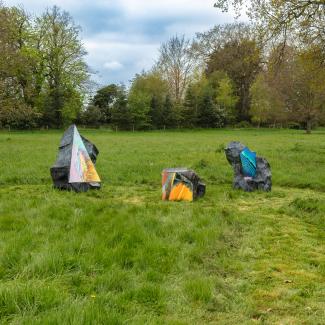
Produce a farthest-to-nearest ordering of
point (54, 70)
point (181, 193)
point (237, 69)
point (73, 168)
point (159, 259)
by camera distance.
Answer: point (237, 69) → point (54, 70) → point (73, 168) → point (181, 193) → point (159, 259)

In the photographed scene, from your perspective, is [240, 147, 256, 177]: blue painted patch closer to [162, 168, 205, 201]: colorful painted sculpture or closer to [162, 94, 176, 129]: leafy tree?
[162, 168, 205, 201]: colorful painted sculpture

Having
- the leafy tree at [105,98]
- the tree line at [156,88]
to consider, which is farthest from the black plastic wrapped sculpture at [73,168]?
the leafy tree at [105,98]

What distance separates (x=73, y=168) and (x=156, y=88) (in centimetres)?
4790

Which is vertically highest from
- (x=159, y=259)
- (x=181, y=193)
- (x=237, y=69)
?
(x=237, y=69)

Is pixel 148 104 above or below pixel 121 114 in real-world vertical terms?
above

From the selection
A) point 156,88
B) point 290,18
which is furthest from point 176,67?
point 290,18

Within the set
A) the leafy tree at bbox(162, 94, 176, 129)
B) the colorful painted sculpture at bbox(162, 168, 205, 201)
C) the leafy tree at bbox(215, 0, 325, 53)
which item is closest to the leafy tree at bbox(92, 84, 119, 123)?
the leafy tree at bbox(162, 94, 176, 129)

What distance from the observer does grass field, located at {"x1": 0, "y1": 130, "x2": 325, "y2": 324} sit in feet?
12.1

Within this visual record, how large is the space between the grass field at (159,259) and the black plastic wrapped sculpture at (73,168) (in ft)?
1.32

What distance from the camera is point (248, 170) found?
10602 mm

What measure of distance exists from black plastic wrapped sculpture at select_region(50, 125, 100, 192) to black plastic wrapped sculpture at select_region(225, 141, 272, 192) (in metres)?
3.63

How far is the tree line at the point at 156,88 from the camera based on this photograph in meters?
36.9

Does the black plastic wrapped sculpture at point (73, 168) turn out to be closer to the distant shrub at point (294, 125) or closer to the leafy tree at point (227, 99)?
the leafy tree at point (227, 99)

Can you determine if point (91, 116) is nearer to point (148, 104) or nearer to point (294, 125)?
point (148, 104)
